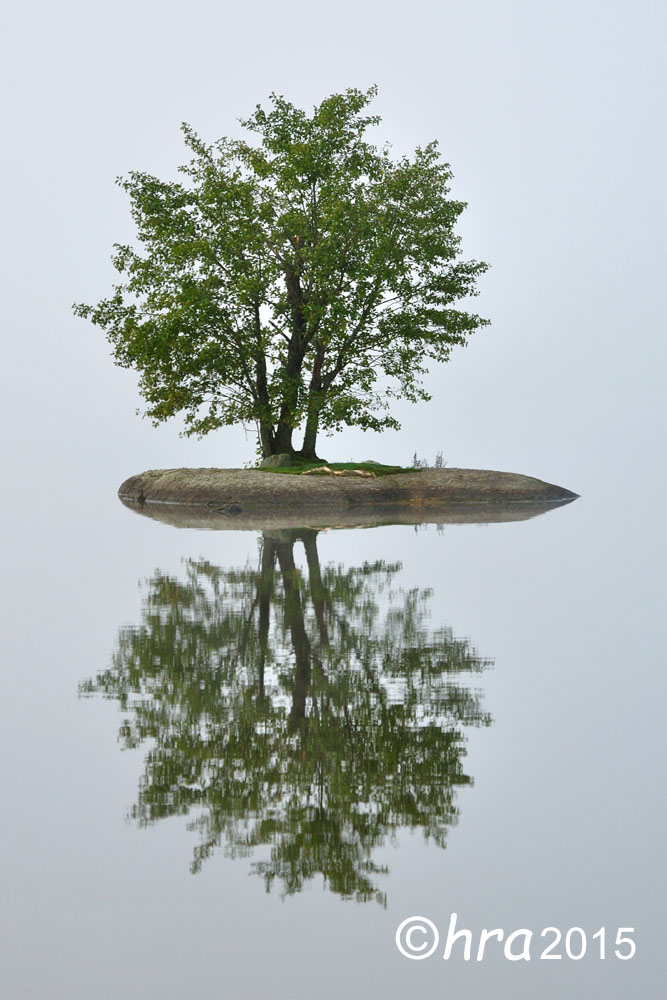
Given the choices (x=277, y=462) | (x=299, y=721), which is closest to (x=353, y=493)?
(x=277, y=462)

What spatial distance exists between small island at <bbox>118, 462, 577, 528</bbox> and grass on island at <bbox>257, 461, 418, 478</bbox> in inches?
5.1

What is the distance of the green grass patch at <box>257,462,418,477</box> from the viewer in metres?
30.2

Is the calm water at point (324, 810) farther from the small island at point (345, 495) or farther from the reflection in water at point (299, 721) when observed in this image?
the small island at point (345, 495)

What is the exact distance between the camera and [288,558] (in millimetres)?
15750

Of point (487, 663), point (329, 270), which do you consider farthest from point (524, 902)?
point (329, 270)

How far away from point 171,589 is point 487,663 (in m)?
5.09

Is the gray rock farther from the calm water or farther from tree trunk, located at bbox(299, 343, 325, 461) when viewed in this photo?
the calm water

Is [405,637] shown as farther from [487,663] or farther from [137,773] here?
[137,773]

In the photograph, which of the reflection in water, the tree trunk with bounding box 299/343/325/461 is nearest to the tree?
the tree trunk with bounding box 299/343/325/461

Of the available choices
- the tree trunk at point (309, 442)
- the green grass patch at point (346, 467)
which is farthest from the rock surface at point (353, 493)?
the tree trunk at point (309, 442)

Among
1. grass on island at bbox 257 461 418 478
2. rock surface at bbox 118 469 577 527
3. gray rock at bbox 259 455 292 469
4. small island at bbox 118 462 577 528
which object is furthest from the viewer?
gray rock at bbox 259 455 292 469

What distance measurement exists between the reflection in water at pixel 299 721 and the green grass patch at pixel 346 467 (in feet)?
59.3

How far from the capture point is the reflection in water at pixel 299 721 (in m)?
5.16

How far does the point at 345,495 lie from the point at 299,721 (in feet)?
69.3
